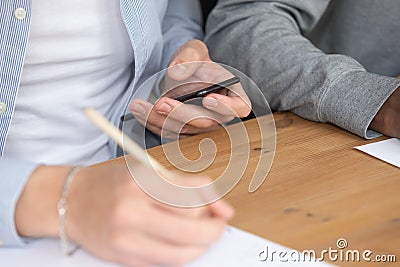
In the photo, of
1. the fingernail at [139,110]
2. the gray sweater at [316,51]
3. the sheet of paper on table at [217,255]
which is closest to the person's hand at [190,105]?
the fingernail at [139,110]

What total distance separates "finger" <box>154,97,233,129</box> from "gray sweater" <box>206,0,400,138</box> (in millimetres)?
158

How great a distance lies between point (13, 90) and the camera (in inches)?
36.1

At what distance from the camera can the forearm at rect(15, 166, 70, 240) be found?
65cm

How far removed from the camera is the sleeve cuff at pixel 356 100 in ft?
3.01

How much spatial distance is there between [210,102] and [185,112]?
37 mm

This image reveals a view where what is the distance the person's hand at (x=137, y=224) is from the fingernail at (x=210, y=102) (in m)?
0.27

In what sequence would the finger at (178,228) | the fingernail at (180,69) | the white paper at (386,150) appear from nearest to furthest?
the finger at (178,228) < the white paper at (386,150) < the fingernail at (180,69)

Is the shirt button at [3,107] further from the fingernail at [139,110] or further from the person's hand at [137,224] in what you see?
the person's hand at [137,224]

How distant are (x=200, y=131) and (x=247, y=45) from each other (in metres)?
0.24

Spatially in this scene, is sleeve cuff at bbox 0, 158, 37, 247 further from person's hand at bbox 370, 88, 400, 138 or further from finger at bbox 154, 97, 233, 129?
person's hand at bbox 370, 88, 400, 138

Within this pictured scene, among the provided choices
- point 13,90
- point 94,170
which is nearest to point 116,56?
point 13,90

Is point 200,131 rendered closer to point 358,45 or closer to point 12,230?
point 12,230

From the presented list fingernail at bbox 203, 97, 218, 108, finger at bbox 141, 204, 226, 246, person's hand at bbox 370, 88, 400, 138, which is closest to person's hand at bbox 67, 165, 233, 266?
finger at bbox 141, 204, 226, 246

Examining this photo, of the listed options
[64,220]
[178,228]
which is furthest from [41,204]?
[178,228]
